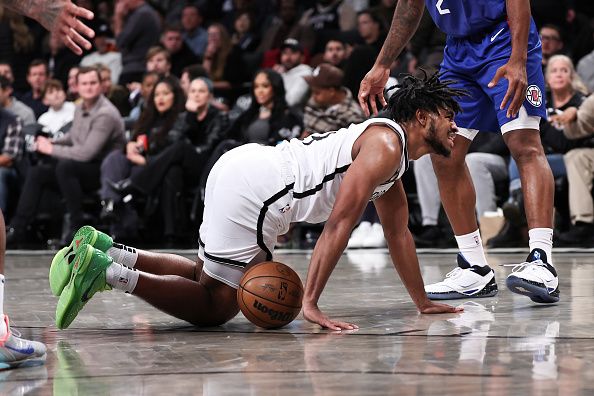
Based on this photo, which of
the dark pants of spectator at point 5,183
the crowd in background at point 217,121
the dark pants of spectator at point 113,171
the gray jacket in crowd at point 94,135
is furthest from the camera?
the dark pants of spectator at point 5,183

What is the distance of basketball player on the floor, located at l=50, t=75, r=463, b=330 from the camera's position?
13.0 ft

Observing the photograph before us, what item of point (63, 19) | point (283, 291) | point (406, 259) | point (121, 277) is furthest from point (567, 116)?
point (63, 19)

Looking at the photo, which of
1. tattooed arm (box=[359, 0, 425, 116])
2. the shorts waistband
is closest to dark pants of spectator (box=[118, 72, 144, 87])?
tattooed arm (box=[359, 0, 425, 116])

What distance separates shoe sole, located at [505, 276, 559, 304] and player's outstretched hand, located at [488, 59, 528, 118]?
72 cm

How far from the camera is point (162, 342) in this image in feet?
12.6

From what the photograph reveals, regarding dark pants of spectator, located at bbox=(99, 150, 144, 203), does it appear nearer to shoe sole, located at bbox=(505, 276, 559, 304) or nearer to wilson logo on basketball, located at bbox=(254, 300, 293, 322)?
shoe sole, located at bbox=(505, 276, 559, 304)

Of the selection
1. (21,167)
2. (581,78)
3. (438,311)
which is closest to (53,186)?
(21,167)

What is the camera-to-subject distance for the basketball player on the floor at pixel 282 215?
3.96m

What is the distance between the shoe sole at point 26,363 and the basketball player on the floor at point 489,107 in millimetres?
2011

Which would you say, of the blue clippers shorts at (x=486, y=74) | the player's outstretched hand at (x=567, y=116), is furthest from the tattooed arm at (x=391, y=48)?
the player's outstretched hand at (x=567, y=116)

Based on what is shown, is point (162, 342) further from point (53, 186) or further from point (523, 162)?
point (53, 186)

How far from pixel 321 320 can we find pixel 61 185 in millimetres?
5982

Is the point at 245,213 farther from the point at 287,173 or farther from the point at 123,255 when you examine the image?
the point at 123,255

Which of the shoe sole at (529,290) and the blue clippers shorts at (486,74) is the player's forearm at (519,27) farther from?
the shoe sole at (529,290)
